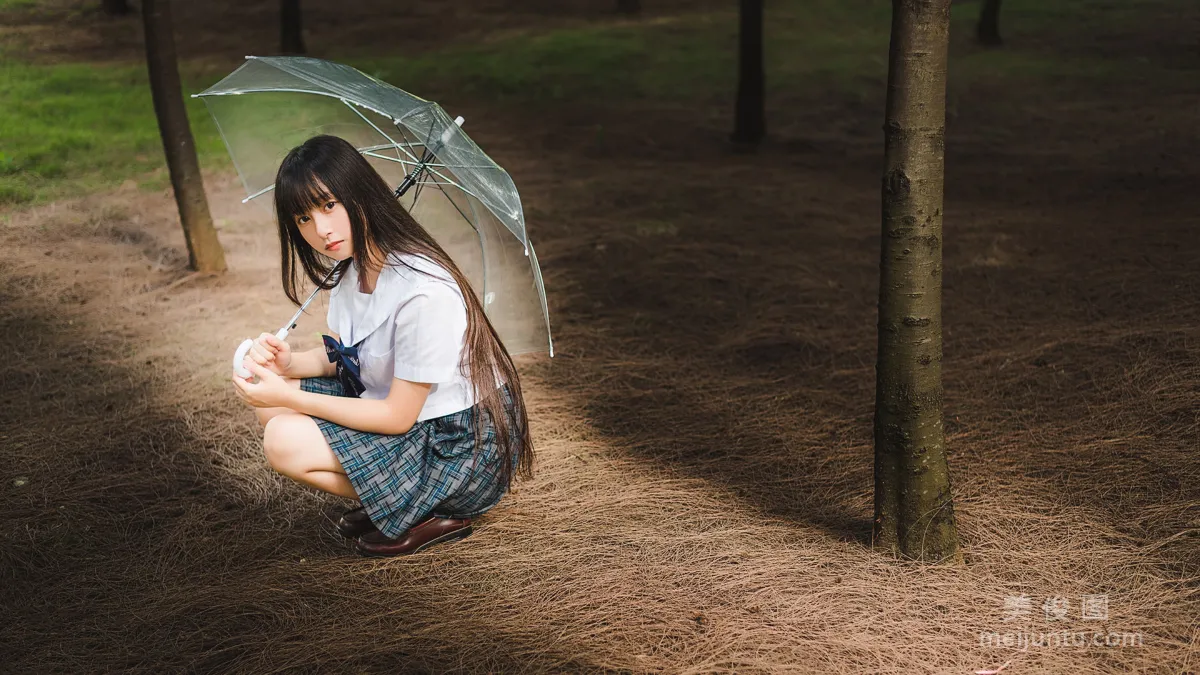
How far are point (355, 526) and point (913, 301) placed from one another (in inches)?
75.7

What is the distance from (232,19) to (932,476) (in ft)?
52.3

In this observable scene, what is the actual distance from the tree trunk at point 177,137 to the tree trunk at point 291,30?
27.5ft

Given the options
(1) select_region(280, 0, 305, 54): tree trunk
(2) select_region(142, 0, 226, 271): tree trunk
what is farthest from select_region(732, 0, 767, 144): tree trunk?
(1) select_region(280, 0, 305, 54): tree trunk

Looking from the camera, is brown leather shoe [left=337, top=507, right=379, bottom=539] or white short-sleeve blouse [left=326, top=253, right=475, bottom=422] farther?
brown leather shoe [left=337, top=507, right=379, bottom=539]

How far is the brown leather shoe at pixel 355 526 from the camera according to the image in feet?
10.5

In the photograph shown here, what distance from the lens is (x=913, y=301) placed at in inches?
111

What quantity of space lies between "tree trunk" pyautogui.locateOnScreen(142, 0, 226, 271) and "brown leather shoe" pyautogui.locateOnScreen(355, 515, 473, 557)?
3446mm

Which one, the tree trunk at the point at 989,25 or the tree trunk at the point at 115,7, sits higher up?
the tree trunk at the point at 115,7

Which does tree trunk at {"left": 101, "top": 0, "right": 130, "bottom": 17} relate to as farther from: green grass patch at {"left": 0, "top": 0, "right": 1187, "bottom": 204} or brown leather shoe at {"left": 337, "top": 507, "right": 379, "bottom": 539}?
brown leather shoe at {"left": 337, "top": 507, "right": 379, "bottom": 539}

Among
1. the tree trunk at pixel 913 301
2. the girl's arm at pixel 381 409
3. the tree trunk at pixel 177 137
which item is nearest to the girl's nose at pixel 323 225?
the girl's arm at pixel 381 409

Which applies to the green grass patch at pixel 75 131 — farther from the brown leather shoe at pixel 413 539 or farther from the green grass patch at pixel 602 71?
the brown leather shoe at pixel 413 539

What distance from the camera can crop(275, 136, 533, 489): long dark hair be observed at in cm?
270

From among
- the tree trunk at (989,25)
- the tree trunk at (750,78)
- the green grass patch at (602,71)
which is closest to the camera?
the green grass patch at (602,71)

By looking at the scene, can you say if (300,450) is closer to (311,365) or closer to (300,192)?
(311,365)
